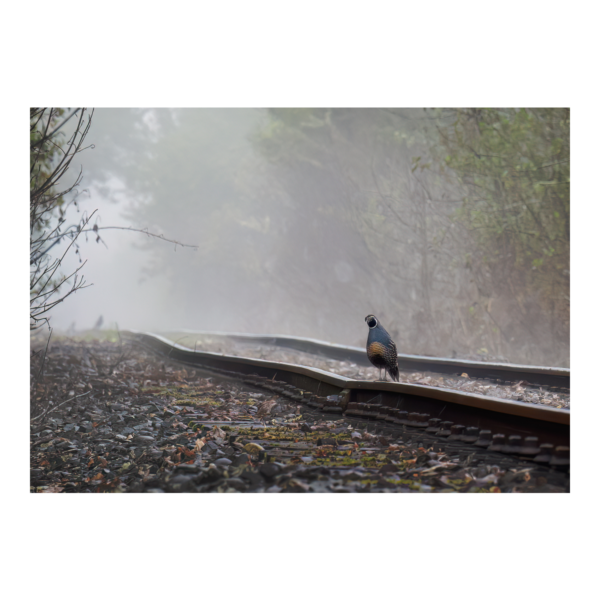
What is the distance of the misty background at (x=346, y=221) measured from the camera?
9836mm

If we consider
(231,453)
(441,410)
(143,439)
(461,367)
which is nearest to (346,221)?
(461,367)

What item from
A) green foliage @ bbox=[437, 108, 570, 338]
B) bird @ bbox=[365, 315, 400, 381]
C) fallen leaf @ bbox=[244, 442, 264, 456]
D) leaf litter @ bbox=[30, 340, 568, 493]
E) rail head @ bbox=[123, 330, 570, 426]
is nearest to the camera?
rail head @ bbox=[123, 330, 570, 426]

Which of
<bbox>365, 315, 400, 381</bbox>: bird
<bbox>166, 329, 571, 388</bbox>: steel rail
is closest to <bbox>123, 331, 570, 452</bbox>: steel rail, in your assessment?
<bbox>365, 315, 400, 381</bbox>: bird

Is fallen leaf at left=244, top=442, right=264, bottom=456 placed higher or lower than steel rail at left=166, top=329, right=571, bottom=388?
lower

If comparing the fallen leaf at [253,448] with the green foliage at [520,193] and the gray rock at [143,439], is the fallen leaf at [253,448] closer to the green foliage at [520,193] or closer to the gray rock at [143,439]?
the gray rock at [143,439]

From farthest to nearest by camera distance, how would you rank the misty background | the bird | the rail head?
the misty background, the bird, the rail head

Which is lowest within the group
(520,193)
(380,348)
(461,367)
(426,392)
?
(461,367)

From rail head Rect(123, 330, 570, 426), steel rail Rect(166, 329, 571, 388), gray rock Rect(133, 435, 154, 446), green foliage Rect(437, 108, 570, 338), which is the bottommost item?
gray rock Rect(133, 435, 154, 446)

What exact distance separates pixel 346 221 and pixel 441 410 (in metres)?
16.6

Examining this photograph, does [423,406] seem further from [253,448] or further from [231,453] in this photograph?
[231,453]

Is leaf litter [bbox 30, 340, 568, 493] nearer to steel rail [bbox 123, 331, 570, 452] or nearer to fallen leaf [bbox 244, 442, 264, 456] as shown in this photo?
fallen leaf [bbox 244, 442, 264, 456]

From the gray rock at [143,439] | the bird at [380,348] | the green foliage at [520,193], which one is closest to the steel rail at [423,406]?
the bird at [380,348]

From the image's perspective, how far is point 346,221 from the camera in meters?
20.1

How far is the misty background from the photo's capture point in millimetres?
9836
